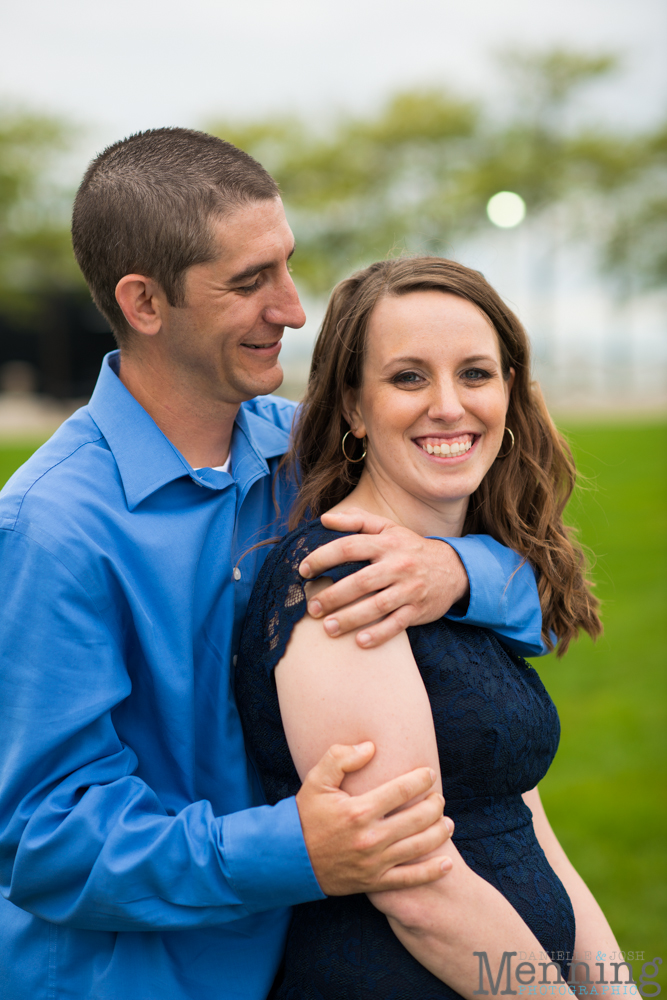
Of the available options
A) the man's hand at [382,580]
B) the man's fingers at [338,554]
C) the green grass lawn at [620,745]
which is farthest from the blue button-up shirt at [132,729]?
the green grass lawn at [620,745]

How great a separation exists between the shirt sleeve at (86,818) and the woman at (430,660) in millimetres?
232

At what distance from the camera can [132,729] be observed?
2.28 m

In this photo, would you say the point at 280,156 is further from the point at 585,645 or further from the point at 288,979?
the point at 288,979

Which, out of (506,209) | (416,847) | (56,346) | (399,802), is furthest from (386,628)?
(506,209)

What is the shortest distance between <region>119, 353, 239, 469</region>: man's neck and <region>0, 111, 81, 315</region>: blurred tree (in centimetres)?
3631

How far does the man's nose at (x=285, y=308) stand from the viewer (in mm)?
2643

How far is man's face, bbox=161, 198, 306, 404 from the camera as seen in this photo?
8.33 ft

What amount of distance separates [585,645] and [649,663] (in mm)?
814

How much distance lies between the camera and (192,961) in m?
2.24

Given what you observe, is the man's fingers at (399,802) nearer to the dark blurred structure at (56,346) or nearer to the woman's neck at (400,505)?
the woman's neck at (400,505)

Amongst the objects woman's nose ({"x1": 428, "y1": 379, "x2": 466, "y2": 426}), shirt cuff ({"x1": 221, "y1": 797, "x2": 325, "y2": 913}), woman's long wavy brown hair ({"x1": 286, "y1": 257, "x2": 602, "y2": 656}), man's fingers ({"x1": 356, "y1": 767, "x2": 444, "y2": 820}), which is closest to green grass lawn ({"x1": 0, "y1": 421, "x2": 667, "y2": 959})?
woman's long wavy brown hair ({"x1": 286, "y1": 257, "x2": 602, "y2": 656})

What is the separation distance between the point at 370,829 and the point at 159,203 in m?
1.80

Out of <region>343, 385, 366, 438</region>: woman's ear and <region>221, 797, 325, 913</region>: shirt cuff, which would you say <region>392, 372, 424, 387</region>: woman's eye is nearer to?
<region>343, 385, 366, 438</region>: woman's ear

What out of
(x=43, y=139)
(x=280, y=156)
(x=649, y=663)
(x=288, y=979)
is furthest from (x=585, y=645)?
(x=43, y=139)
